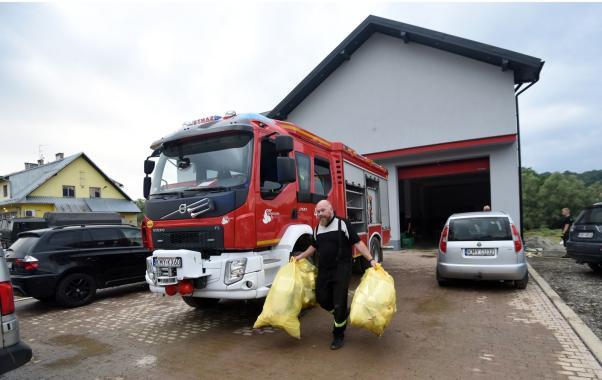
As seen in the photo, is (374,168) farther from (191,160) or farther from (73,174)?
(73,174)

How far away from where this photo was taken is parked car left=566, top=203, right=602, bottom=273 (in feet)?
24.6

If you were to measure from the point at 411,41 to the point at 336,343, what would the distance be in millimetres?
13326

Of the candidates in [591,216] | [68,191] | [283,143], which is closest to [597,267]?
[591,216]

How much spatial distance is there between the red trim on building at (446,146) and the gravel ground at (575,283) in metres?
4.04

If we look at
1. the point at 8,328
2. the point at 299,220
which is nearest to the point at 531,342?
the point at 299,220

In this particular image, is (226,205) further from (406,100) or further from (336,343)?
(406,100)

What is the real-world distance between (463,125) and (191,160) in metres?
11.2

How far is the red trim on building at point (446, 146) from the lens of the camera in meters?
12.5

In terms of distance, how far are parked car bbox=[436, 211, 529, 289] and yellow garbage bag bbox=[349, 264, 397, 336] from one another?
3325 millimetres

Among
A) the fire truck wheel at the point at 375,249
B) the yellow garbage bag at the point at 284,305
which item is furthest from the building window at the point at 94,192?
the yellow garbage bag at the point at 284,305

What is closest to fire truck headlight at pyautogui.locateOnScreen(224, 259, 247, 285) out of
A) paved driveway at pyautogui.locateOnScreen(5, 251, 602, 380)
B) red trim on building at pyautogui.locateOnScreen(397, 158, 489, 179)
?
paved driveway at pyautogui.locateOnScreen(5, 251, 602, 380)

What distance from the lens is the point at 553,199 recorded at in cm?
Result: 3953

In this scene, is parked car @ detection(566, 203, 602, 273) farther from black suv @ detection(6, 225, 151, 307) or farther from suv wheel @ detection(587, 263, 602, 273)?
black suv @ detection(6, 225, 151, 307)

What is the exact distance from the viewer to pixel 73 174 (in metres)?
31.8
